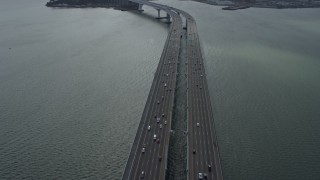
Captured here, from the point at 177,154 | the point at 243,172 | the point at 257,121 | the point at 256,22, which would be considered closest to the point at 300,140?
the point at 257,121

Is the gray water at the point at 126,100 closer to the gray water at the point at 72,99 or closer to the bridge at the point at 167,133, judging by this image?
the gray water at the point at 72,99

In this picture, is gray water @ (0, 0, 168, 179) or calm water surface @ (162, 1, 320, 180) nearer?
calm water surface @ (162, 1, 320, 180)

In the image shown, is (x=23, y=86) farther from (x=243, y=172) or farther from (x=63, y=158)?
(x=243, y=172)

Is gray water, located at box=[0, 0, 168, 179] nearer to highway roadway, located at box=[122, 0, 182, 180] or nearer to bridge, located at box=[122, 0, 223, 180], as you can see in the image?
highway roadway, located at box=[122, 0, 182, 180]

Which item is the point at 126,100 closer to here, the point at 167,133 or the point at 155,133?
the point at 155,133

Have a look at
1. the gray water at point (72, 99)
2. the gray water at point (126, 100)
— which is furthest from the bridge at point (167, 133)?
the gray water at point (72, 99)

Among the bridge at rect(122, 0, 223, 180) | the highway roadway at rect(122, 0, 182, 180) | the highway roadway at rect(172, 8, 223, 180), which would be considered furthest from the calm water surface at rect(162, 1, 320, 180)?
the highway roadway at rect(122, 0, 182, 180)
